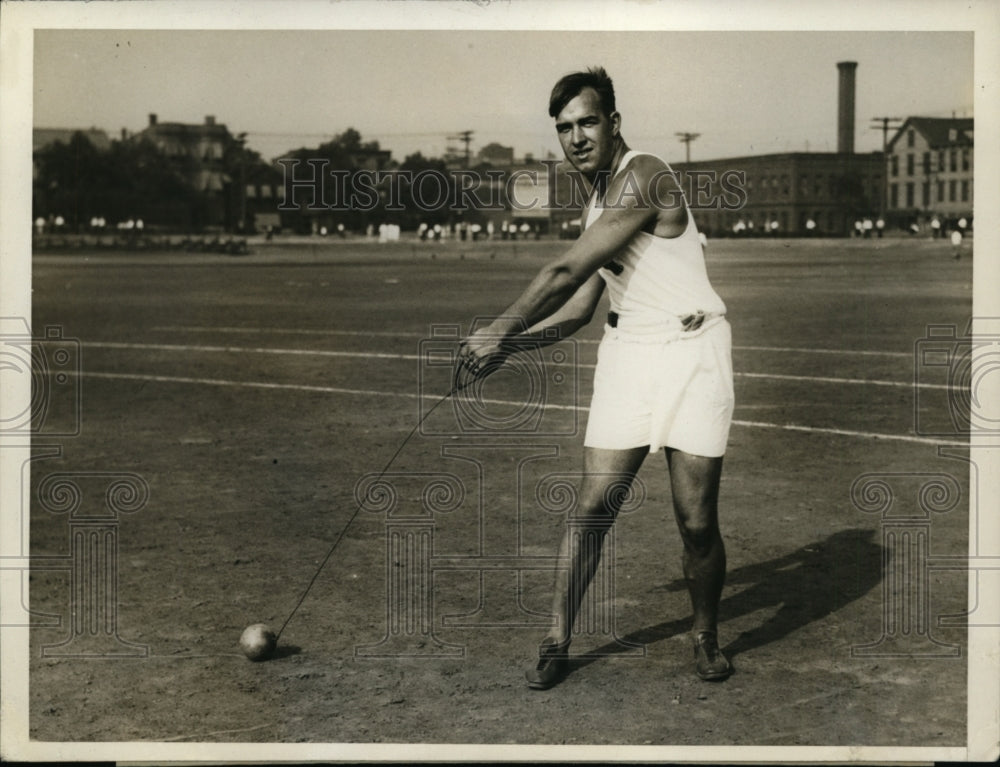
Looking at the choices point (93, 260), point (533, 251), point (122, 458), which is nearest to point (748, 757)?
point (122, 458)

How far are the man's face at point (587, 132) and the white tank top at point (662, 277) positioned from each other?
12cm

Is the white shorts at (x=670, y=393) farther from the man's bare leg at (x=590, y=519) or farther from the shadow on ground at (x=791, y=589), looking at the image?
the shadow on ground at (x=791, y=589)

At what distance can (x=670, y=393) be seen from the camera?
5.21m

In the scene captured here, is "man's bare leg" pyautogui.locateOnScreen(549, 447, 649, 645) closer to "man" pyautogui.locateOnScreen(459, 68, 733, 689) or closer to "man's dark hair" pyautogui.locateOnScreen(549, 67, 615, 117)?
"man" pyautogui.locateOnScreen(459, 68, 733, 689)

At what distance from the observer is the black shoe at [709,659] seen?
532 centimetres

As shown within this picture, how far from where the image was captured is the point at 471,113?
316 inches

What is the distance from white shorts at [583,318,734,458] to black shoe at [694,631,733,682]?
85 cm

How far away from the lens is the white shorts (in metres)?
5.22

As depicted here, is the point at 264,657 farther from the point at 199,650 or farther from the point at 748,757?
the point at 748,757

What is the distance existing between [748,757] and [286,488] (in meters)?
4.62

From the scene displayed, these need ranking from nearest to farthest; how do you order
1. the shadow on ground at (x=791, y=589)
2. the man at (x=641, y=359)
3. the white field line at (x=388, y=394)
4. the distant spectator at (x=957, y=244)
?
the man at (x=641, y=359)
the shadow on ground at (x=791, y=589)
the white field line at (x=388, y=394)
the distant spectator at (x=957, y=244)

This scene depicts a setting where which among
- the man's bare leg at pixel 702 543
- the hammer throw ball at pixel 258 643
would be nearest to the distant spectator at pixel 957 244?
the man's bare leg at pixel 702 543

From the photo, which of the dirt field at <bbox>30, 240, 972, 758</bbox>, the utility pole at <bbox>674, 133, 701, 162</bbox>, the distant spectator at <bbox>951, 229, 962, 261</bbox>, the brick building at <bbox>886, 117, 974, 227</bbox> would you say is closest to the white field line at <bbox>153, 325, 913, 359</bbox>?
the dirt field at <bbox>30, 240, 972, 758</bbox>

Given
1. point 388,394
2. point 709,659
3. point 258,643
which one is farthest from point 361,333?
point 709,659
